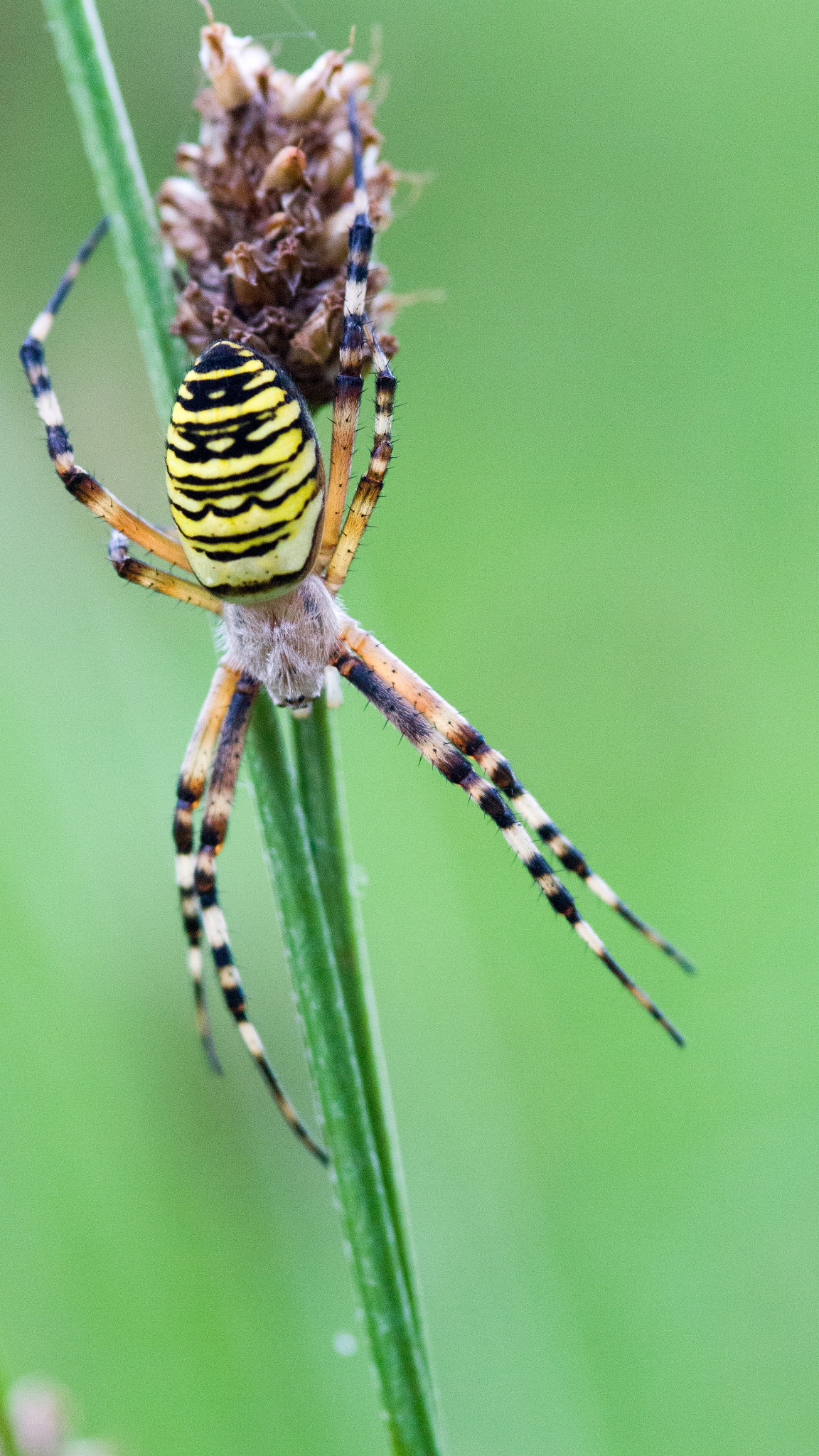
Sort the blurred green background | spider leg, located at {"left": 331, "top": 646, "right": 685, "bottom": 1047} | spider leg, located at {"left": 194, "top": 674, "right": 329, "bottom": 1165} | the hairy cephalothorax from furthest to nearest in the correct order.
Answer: the blurred green background, spider leg, located at {"left": 331, "top": 646, "right": 685, "bottom": 1047}, spider leg, located at {"left": 194, "top": 674, "right": 329, "bottom": 1165}, the hairy cephalothorax

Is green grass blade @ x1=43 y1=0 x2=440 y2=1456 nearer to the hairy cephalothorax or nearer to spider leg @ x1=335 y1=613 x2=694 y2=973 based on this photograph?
the hairy cephalothorax

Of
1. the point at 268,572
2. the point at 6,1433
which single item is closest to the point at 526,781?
the point at 268,572

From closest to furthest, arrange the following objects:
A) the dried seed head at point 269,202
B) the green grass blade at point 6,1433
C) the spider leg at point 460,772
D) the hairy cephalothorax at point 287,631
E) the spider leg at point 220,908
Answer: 1. the green grass blade at point 6,1433
2. the dried seed head at point 269,202
3. the hairy cephalothorax at point 287,631
4. the spider leg at point 220,908
5. the spider leg at point 460,772

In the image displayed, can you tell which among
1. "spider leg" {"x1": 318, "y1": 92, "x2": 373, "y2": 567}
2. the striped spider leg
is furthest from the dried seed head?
the striped spider leg

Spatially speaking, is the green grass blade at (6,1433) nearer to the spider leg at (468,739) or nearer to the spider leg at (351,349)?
the spider leg at (351,349)

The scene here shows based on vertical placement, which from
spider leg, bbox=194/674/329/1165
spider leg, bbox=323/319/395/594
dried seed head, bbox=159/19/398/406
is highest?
dried seed head, bbox=159/19/398/406

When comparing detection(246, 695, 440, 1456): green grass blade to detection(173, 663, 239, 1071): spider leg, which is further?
detection(173, 663, 239, 1071): spider leg

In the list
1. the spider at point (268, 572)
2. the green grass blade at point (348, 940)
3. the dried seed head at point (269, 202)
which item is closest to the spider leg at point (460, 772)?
the spider at point (268, 572)

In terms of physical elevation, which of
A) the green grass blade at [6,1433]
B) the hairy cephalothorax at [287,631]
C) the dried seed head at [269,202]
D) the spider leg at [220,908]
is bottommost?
the green grass blade at [6,1433]
